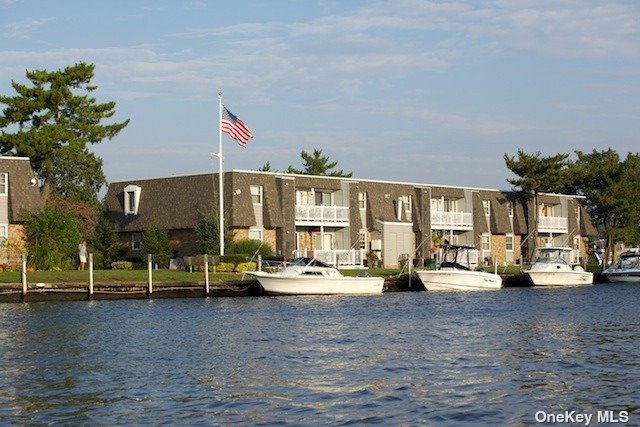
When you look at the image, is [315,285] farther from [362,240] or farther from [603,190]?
[603,190]

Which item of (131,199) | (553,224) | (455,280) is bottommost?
(455,280)

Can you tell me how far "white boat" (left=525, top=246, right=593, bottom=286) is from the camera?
7525cm

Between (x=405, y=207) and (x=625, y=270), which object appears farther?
(x=405, y=207)

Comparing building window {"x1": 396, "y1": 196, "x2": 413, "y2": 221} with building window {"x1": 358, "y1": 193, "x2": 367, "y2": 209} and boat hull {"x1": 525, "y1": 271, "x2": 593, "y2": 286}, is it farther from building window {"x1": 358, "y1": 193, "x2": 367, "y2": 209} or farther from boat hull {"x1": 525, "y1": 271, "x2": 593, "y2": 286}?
boat hull {"x1": 525, "y1": 271, "x2": 593, "y2": 286}

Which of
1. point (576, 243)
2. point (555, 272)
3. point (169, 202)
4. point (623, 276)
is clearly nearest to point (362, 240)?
point (169, 202)

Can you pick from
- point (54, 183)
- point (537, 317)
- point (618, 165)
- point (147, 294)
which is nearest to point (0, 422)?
point (537, 317)

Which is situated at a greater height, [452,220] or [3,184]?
[3,184]

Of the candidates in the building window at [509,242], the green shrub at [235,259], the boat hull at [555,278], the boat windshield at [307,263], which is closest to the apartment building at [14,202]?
the green shrub at [235,259]

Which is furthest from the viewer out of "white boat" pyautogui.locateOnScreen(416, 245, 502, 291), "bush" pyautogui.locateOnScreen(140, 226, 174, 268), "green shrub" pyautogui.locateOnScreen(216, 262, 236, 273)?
"bush" pyautogui.locateOnScreen(140, 226, 174, 268)

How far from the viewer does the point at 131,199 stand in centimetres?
8012

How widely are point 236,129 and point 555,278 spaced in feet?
81.5

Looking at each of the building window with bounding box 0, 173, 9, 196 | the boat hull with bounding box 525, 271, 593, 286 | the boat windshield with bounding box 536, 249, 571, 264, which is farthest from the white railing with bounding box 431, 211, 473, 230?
the building window with bounding box 0, 173, 9, 196

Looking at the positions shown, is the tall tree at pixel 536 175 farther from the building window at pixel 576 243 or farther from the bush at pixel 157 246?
the bush at pixel 157 246

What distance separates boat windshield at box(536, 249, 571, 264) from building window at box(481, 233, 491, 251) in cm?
1461
